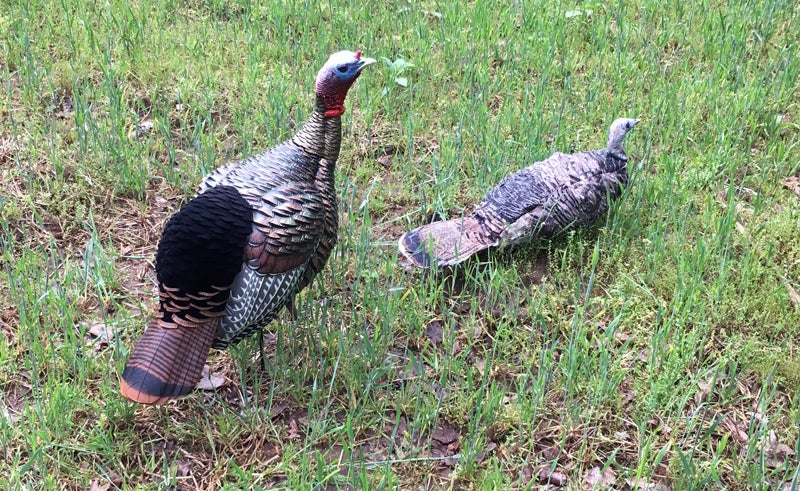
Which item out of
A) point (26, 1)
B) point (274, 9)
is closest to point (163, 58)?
point (274, 9)

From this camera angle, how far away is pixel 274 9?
555cm

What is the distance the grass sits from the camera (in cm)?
293

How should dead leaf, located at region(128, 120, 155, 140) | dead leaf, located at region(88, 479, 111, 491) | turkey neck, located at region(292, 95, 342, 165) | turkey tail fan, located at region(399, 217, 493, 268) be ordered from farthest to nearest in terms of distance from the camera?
dead leaf, located at region(128, 120, 155, 140)
turkey tail fan, located at region(399, 217, 493, 268)
turkey neck, located at region(292, 95, 342, 165)
dead leaf, located at region(88, 479, 111, 491)

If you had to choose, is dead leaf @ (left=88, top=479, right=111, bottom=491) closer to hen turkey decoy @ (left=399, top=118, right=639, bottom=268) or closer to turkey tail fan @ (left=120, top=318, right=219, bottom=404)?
turkey tail fan @ (left=120, top=318, right=219, bottom=404)

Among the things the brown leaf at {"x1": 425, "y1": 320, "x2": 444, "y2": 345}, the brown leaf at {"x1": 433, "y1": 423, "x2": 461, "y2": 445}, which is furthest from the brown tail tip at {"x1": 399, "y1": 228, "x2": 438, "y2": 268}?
the brown leaf at {"x1": 433, "y1": 423, "x2": 461, "y2": 445}

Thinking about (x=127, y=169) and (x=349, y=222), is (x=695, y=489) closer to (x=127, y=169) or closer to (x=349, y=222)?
(x=349, y=222)

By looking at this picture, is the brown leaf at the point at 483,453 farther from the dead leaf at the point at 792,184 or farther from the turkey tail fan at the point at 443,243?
the dead leaf at the point at 792,184

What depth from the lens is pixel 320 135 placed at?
3139 millimetres

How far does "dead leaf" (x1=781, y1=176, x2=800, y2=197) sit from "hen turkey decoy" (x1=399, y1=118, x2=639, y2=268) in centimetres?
124

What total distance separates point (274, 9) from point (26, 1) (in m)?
1.92

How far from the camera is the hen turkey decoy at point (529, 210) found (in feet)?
12.1

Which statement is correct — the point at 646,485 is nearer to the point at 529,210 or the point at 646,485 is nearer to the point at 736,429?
the point at 736,429

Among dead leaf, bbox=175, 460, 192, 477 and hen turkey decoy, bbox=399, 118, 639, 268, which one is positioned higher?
hen turkey decoy, bbox=399, 118, 639, 268

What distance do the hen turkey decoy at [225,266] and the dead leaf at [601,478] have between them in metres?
1.44
